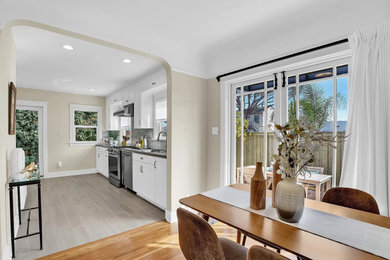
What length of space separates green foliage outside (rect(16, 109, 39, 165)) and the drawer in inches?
128

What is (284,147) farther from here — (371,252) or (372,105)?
(372,105)

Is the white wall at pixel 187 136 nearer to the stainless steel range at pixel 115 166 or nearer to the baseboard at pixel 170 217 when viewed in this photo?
the baseboard at pixel 170 217

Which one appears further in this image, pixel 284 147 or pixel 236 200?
pixel 236 200

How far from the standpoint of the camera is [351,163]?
1.71m

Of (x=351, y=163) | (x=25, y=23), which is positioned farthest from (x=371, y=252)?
(x=25, y=23)

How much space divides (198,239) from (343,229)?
77 centimetres

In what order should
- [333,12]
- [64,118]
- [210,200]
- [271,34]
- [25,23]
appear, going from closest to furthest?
[210,200] → [25,23] → [333,12] → [271,34] → [64,118]

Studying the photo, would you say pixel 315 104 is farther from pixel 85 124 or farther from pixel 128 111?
pixel 85 124

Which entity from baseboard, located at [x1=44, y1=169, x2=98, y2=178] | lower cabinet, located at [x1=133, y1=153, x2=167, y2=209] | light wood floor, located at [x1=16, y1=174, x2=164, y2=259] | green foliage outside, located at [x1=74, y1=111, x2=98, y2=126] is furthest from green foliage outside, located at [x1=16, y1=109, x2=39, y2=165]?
lower cabinet, located at [x1=133, y1=153, x2=167, y2=209]

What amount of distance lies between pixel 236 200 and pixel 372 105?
135 cm

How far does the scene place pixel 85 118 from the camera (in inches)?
239

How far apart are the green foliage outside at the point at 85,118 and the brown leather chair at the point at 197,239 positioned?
596 centimetres

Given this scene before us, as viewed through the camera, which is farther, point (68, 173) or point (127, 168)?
point (68, 173)

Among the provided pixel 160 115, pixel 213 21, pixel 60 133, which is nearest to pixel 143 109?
pixel 160 115
